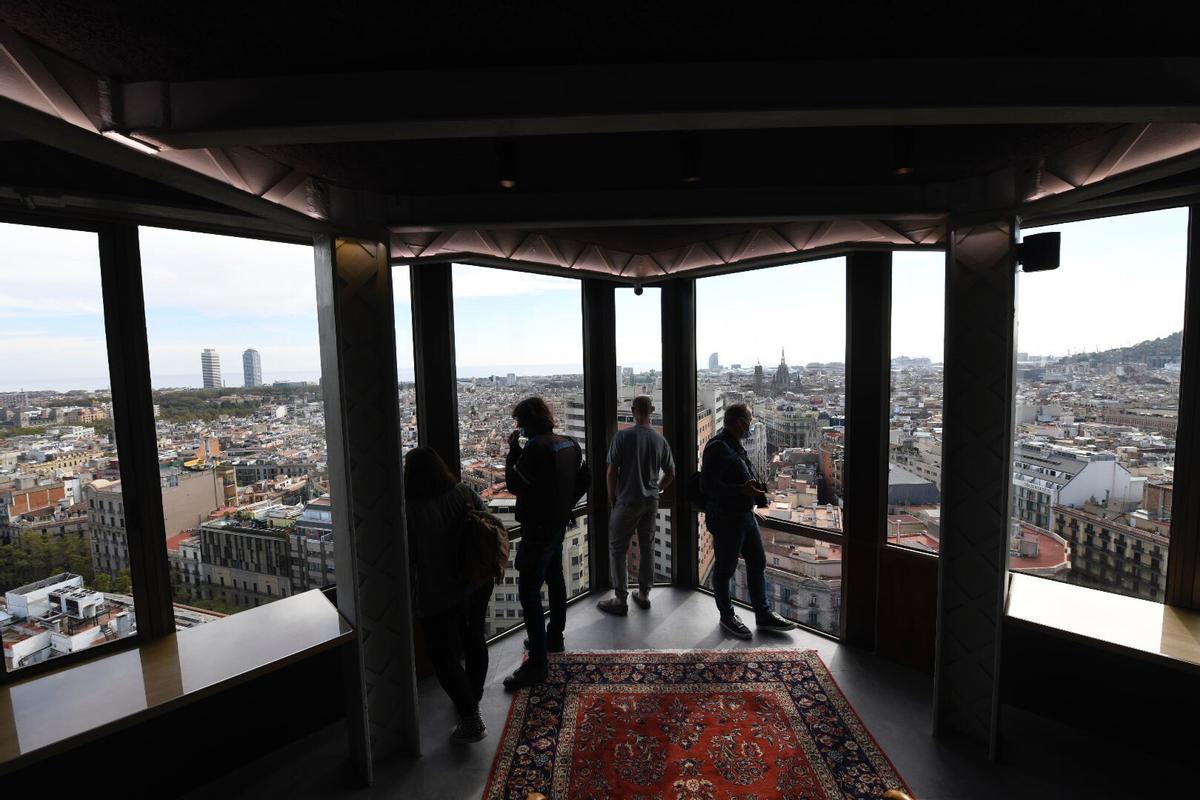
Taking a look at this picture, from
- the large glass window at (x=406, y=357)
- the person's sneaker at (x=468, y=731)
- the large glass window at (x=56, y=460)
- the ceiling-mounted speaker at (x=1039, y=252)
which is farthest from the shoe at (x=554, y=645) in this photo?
the ceiling-mounted speaker at (x=1039, y=252)

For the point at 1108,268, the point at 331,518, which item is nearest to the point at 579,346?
the point at 331,518

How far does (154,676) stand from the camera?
2.11 metres

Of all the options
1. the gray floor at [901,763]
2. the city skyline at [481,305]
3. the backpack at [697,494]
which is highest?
the city skyline at [481,305]

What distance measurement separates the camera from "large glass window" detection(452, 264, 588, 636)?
348cm

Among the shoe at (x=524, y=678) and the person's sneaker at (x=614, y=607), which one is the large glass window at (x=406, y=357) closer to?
the shoe at (x=524, y=678)

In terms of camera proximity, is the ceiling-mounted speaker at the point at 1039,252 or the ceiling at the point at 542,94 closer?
the ceiling at the point at 542,94

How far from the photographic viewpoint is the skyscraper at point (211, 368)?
257cm

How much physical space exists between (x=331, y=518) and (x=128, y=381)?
111cm

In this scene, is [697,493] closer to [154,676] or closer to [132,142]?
[154,676]

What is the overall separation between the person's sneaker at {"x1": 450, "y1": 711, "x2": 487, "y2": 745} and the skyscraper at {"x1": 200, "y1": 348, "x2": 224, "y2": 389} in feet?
7.17

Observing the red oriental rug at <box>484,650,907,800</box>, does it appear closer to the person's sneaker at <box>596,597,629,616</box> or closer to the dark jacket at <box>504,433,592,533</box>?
the person's sneaker at <box>596,597,629,616</box>

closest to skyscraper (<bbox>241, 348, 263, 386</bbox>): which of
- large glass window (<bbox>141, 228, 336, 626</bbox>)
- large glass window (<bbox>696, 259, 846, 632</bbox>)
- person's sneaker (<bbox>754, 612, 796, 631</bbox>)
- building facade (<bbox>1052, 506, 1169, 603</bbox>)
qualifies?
large glass window (<bbox>141, 228, 336, 626</bbox>)

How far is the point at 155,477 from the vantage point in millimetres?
2414

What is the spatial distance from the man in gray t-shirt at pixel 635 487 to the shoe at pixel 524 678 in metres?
0.95
